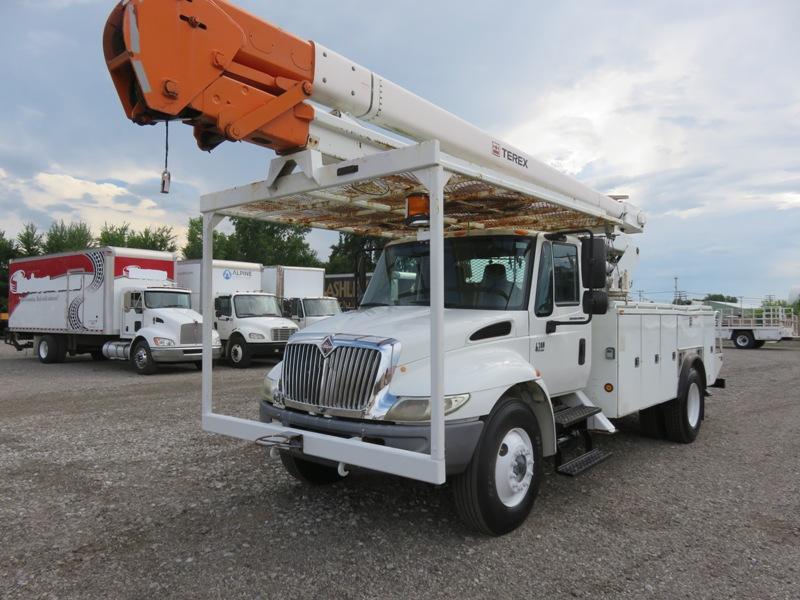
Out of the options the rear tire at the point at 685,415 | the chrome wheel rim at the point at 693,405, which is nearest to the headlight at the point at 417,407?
Result: the rear tire at the point at 685,415

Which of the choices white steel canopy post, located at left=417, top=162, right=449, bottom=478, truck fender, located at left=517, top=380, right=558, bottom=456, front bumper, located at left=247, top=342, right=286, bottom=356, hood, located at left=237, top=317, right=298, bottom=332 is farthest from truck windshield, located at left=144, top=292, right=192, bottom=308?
white steel canopy post, located at left=417, top=162, right=449, bottom=478

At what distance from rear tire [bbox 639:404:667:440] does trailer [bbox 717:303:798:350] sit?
2071 cm

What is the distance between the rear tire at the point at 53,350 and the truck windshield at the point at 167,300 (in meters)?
4.78

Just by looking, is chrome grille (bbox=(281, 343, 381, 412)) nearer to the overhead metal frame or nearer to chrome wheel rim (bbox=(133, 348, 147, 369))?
the overhead metal frame

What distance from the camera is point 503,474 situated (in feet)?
13.2

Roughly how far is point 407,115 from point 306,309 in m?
15.1

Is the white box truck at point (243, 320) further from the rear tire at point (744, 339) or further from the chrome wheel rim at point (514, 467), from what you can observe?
the rear tire at point (744, 339)

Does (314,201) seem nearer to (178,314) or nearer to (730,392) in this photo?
(730,392)

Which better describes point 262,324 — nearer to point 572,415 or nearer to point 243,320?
point 243,320

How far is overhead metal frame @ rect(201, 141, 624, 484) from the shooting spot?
349 centimetres

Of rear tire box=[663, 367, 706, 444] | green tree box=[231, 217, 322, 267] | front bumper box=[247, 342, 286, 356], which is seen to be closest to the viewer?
rear tire box=[663, 367, 706, 444]

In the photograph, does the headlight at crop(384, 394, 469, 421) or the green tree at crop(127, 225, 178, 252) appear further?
the green tree at crop(127, 225, 178, 252)

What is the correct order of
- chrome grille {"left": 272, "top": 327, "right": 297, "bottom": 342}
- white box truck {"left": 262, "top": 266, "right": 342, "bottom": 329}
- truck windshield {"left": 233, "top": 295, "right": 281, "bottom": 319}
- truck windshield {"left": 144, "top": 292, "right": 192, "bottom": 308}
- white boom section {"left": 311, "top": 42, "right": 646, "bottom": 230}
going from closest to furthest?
white boom section {"left": 311, "top": 42, "right": 646, "bottom": 230}, truck windshield {"left": 144, "top": 292, "right": 192, "bottom": 308}, chrome grille {"left": 272, "top": 327, "right": 297, "bottom": 342}, truck windshield {"left": 233, "top": 295, "right": 281, "bottom": 319}, white box truck {"left": 262, "top": 266, "right": 342, "bottom": 329}

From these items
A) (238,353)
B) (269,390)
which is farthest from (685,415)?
(238,353)
